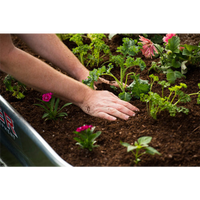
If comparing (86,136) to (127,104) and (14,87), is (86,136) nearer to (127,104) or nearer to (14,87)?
(127,104)

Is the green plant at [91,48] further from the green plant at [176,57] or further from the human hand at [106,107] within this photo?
the human hand at [106,107]

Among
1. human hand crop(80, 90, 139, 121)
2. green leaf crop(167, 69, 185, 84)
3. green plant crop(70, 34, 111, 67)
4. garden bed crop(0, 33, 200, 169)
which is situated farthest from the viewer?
green plant crop(70, 34, 111, 67)

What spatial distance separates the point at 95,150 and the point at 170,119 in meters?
0.61

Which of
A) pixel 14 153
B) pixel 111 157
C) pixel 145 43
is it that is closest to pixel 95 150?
pixel 111 157

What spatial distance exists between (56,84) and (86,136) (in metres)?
0.53

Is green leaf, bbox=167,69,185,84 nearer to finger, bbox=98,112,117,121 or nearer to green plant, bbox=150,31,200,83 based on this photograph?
green plant, bbox=150,31,200,83

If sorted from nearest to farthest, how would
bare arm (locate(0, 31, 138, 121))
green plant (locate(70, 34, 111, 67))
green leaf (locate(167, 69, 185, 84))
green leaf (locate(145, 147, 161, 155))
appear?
1. green leaf (locate(145, 147, 161, 155))
2. bare arm (locate(0, 31, 138, 121))
3. green leaf (locate(167, 69, 185, 84))
4. green plant (locate(70, 34, 111, 67))

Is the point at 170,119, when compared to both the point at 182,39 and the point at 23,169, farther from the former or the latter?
the point at 182,39

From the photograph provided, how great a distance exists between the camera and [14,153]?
6.66 ft

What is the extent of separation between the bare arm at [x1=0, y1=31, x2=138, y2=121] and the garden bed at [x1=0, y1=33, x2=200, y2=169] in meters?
0.07

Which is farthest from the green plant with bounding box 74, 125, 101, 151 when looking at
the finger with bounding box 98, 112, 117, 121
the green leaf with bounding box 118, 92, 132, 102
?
the green leaf with bounding box 118, 92, 132, 102

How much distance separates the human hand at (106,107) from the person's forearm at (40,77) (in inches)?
2.4

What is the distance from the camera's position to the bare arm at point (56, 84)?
2.05 meters

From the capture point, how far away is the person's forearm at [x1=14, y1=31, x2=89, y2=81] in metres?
2.56
